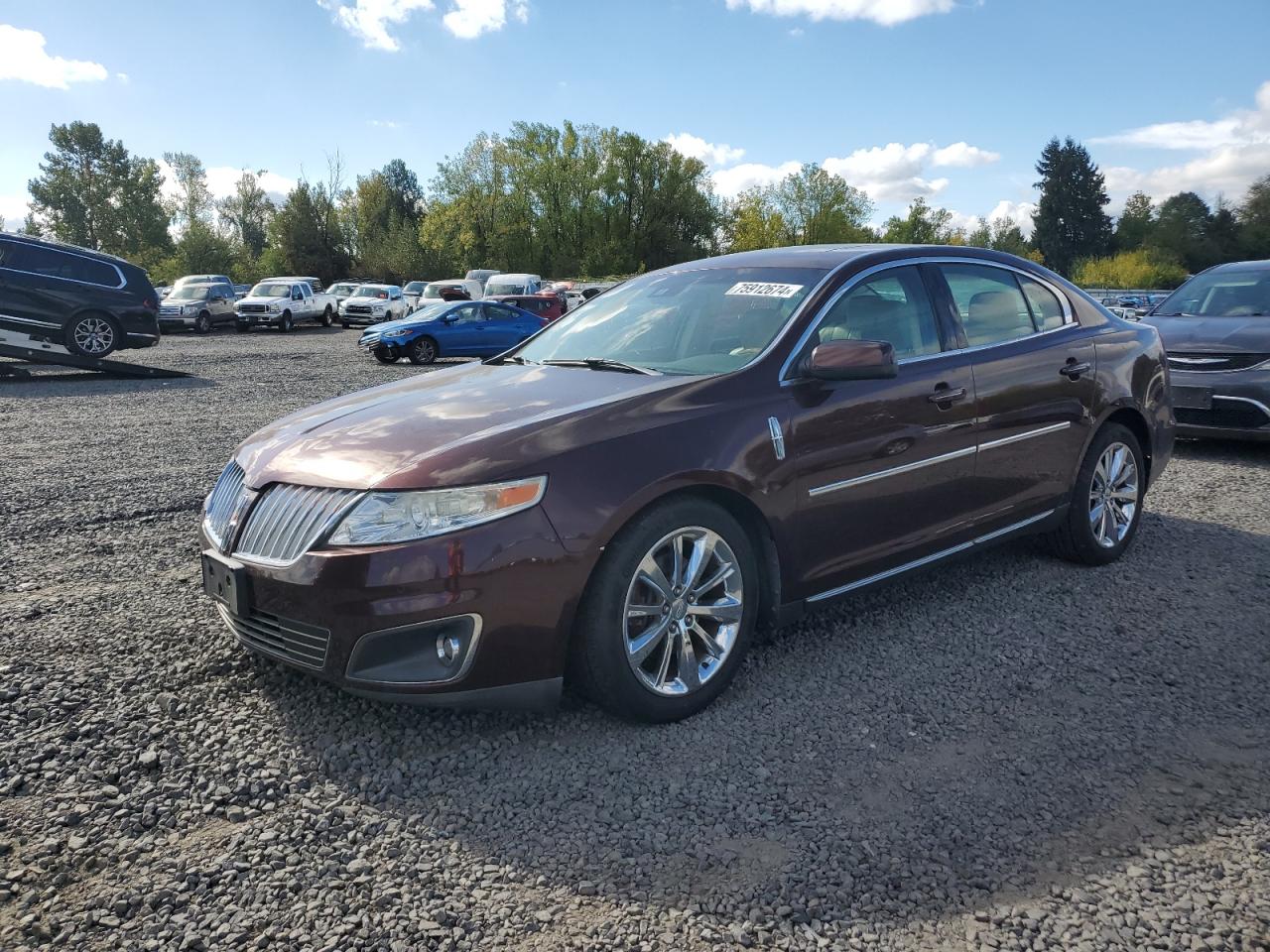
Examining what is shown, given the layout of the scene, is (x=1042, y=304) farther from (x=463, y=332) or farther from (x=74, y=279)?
(x=463, y=332)

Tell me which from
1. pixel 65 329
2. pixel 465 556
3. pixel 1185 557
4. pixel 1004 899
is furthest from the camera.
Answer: pixel 65 329

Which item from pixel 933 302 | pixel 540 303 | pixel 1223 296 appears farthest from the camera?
pixel 540 303

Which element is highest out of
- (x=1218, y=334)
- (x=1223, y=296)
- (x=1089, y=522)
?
(x=1223, y=296)

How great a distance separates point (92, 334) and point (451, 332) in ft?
23.2

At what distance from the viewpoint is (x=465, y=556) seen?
2.94m

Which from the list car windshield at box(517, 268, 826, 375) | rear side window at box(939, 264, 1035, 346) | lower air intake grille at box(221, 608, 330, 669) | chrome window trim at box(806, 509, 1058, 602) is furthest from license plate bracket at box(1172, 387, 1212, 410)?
lower air intake grille at box(221, 608, 330, 669)

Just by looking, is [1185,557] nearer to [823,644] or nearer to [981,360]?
[981,360]

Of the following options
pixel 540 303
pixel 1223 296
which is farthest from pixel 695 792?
pixel 540 303

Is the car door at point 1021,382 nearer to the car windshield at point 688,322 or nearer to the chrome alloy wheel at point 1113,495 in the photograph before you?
the chrome alloy wheel at point 1113,495

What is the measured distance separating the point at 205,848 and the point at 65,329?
1600 cm

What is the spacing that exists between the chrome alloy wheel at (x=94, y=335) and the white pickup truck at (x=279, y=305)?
18005 millimetres

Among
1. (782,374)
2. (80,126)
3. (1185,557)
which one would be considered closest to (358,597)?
(782,374)

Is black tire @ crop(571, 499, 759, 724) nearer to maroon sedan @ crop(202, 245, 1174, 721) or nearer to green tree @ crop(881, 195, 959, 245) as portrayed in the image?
maroon sedan @ crop(202, 245, 1174, 721)

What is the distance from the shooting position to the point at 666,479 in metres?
3.25
